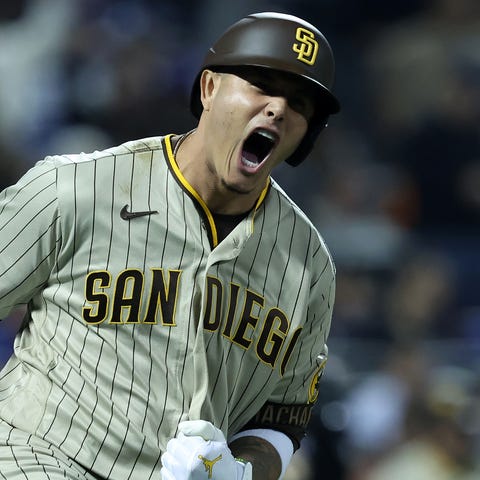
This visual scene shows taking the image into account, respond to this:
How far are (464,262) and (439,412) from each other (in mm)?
1499

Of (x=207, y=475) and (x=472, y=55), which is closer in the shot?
(x=207, y=475)

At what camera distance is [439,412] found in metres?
5.91

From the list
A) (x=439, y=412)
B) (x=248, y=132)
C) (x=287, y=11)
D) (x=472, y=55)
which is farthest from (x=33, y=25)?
(x=248, y=132)

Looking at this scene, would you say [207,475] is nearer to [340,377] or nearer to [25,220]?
[25,220]

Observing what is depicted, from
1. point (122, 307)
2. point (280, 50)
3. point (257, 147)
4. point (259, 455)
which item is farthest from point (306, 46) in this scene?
point (259, 455)

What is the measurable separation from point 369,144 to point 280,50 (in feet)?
16.5

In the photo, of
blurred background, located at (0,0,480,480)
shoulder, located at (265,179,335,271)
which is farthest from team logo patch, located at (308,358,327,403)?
blurred background, located at (0,0,480,480)

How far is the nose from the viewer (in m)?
2.94

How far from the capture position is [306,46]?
2990 millimetres

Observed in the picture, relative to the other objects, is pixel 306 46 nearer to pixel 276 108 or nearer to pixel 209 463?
pixel 276 108

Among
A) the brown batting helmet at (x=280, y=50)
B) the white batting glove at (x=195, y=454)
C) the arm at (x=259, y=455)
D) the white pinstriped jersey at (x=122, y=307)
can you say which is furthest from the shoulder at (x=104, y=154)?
the arm at (x=259, y=455)

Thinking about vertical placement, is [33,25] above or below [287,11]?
below

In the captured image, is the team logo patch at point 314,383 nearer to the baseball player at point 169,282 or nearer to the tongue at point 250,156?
the baseball player at point 169,282

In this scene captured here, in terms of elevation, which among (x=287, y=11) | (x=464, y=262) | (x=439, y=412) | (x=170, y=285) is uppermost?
(x=287, y=11)
